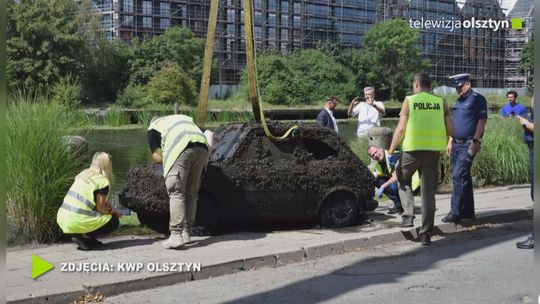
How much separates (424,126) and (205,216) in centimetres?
311

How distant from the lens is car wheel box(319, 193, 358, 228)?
9.57 meters

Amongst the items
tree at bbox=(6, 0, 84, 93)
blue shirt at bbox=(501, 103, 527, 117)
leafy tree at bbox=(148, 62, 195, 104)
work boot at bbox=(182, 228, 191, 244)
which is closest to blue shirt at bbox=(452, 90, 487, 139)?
work boot at bbox=(182, 228, 191, 244)

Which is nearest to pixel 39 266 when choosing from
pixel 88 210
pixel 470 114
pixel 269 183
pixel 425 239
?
pixel 88 210

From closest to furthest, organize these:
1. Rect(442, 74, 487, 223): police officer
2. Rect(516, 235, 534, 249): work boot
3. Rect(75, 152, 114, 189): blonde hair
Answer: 1. Rect(75, 152, 114, 189): blonde hair
2. Rect(516, 235, 534, 249): work boot
3. Rect(442, 74, 487, 223): police officer

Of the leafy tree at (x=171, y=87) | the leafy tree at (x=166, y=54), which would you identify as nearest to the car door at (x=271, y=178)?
the leafy tree at (x=171, y=87)

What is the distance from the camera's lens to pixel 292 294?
21.6 ft

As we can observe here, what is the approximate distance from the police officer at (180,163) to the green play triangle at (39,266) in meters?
1.41

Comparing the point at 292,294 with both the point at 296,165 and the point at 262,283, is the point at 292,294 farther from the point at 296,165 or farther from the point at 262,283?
the point at 296,165

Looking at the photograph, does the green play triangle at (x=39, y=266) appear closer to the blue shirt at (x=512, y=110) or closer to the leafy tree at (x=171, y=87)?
the blue shirt at (x=512, y=110)

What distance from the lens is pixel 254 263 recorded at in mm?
7738

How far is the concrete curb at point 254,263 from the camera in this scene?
6.45m

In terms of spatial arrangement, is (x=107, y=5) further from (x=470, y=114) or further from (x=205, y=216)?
(x=205, y=216)

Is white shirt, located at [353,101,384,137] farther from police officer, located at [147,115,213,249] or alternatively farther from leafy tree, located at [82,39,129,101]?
leafy tree, located at [82,39,129,101]

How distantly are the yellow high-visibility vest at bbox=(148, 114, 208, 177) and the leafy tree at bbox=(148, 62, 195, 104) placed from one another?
195 ft
